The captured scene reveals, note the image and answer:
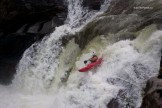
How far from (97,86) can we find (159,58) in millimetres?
1361

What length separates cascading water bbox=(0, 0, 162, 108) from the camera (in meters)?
6.94

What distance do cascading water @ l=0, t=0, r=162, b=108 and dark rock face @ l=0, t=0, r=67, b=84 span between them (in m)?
0.44

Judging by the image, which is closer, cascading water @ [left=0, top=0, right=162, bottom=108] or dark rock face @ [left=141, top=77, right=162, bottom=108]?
dark rock face @ [left=141, top=77, right=162, bottom=108]

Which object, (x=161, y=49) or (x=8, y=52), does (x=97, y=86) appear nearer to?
(x=161, y=49)

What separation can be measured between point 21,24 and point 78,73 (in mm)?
3578

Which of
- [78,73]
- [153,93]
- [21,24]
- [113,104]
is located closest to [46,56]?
[78,73]

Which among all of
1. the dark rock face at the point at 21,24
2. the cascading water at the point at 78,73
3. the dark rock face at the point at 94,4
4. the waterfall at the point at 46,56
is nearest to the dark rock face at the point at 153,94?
the cascading water at the point at 78,73

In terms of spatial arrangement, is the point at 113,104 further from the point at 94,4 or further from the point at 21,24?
the point at 21,24

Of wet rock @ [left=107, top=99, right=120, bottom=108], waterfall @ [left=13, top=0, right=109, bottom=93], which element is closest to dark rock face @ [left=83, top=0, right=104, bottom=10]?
waterfall @ [left=13, top=0, right=109, bottom=93]

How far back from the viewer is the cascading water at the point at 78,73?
22.8ft

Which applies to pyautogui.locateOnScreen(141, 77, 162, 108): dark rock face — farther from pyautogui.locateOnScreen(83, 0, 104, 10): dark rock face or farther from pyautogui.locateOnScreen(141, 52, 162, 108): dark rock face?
pyautogui.locateOnScreen(83, 0, 104, 10): dark rock face

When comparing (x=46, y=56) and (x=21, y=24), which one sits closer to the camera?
(x=46, y=56)

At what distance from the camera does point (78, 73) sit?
8.05 metres

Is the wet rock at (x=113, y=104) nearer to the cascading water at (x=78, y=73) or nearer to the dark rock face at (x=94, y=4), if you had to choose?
the cascading water at (x=78, y=73)
